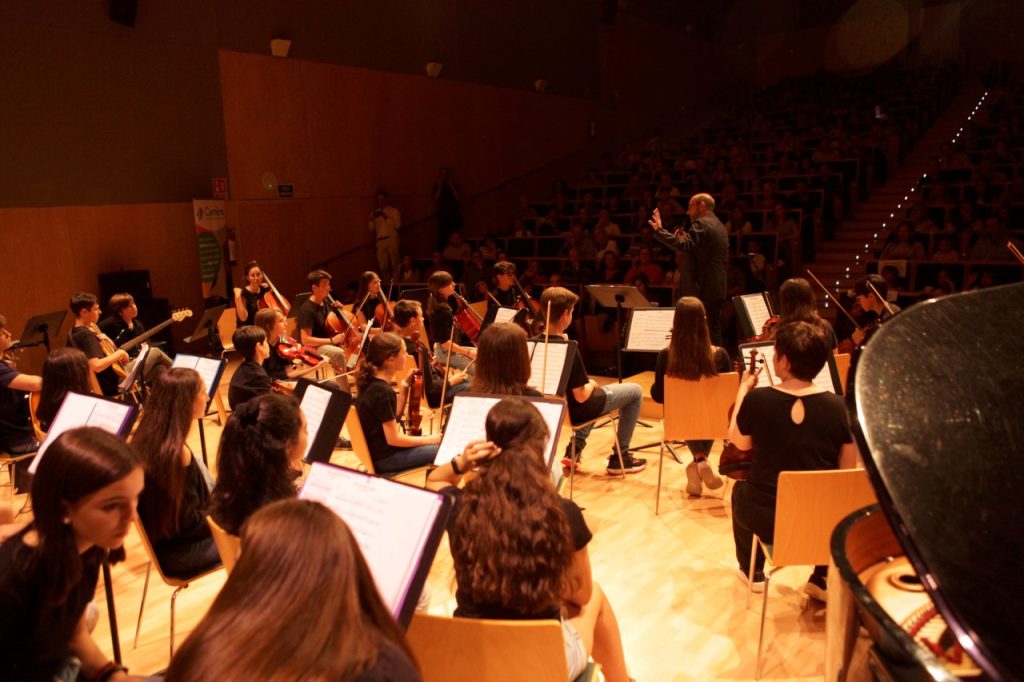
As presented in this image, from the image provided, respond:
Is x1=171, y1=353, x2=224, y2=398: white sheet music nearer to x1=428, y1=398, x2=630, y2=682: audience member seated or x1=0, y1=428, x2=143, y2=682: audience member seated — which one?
x1=0, y1=428, x2=143, y2=682: audience member seated

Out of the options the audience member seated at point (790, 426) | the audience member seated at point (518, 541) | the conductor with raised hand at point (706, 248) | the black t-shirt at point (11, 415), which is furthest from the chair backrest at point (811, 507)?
the black t-shirt at point (11, 415)

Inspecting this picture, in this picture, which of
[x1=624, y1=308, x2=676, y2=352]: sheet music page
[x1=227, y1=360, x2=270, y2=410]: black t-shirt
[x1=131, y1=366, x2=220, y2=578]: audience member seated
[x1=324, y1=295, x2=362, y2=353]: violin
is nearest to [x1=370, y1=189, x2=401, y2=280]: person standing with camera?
[x1=324, y1=295, x2=362, y2=353]: violin

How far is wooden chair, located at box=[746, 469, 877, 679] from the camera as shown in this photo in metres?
2.55

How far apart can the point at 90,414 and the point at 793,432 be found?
2.71 meters

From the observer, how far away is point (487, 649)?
176cm

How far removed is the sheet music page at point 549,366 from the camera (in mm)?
4066

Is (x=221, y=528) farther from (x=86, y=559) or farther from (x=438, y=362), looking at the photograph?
(x=438, y=362)

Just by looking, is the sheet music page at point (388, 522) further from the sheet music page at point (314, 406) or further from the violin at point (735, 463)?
the violin at point (735, 463)

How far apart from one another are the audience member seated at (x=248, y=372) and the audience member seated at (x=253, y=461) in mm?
1907

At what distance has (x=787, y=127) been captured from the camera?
1250 centimetres

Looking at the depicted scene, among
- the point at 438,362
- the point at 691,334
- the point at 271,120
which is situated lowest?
the point at 438,362

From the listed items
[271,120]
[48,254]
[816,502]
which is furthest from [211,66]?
[816,502]

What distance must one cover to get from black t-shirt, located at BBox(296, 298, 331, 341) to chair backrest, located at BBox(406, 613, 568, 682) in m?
4.69

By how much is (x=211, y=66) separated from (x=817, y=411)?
8.22 meters
